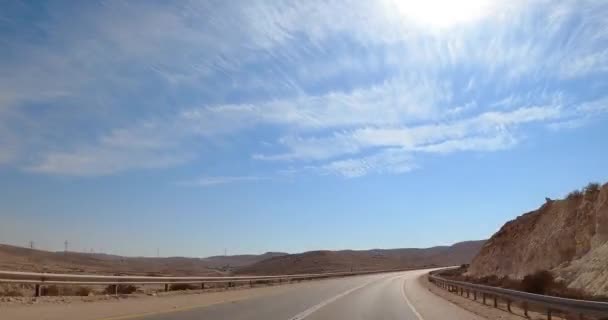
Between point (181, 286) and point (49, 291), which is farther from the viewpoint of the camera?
point (181, 286)

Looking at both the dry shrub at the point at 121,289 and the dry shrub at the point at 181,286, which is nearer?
the dry shrub at the point at 121,289

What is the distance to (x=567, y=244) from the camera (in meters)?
37.5

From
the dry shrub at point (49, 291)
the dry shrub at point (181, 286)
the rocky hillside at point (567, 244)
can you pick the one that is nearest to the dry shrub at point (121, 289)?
the dry shrub at point (49, 291)

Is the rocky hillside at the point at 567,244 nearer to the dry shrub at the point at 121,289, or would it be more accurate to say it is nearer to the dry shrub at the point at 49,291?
the dry shrub at the point at 121,289

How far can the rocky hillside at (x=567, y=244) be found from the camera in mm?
29031

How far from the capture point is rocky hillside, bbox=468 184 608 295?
95.2ft

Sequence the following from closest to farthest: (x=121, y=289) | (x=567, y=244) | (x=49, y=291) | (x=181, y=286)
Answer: (x=49, y=291) < (x=121, y=289) < (x=181, y=286) < (x=567, y=244)

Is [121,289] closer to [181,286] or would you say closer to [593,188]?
[181,286]

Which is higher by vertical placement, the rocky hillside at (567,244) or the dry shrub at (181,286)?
the rocky hillside at (567,244)

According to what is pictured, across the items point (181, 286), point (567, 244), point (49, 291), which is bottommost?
point (181, 286)

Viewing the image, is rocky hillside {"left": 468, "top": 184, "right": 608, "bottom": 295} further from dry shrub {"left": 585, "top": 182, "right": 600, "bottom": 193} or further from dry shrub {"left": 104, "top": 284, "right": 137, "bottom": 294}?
dry shrub {"left": 104, "top": 284, "right": 137, "bottom": 294}

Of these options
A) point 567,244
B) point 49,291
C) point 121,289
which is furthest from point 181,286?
point 567,244

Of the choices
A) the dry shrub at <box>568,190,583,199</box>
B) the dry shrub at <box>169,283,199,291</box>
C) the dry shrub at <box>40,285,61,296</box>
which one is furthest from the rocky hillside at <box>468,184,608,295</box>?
the dry shrub at <box>40,285,61,296</box>

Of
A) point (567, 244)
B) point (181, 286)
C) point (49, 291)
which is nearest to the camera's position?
point (49, 291)
